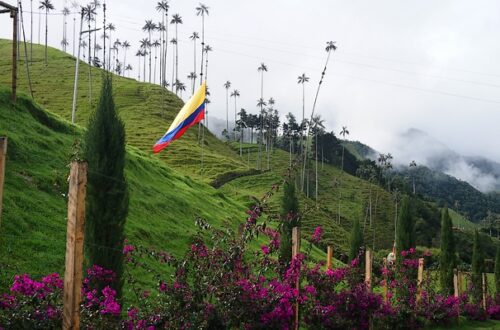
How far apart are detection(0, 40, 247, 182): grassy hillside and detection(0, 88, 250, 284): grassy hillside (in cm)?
3581

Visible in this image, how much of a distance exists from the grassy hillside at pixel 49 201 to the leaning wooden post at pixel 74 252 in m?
2.84

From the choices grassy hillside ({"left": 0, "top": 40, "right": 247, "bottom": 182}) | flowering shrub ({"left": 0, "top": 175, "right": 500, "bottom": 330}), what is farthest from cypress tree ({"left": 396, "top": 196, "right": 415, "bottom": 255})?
grassy hillside ({"left": 0, "top": 40, "right": 247, "bottom": 182})

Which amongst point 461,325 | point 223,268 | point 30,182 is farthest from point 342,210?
point 223,268

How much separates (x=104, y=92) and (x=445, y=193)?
197 m

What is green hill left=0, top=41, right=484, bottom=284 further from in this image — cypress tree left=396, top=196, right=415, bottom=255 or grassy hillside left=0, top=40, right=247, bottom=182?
cypress tree left=396, top=196, right=415, bottom=255

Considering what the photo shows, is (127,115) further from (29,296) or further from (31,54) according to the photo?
(29,296)

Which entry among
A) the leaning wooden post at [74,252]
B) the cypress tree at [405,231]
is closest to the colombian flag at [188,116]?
the leaning wooden post at [74,252]

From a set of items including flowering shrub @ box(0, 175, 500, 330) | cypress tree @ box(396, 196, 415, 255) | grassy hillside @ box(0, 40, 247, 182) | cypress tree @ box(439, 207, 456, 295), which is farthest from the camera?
grassy hillside @ box(0, 40, 247, 182)

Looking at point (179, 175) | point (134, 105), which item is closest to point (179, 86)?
point (134, 105)

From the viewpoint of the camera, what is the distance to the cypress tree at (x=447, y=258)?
29.1m

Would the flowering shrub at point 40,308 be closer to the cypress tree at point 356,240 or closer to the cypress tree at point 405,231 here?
the cypress tree at point 405,231

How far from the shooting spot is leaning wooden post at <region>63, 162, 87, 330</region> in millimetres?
6219

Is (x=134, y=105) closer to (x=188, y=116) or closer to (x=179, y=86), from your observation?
(x=179, y=86)

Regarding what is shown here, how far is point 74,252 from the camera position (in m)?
6.37
